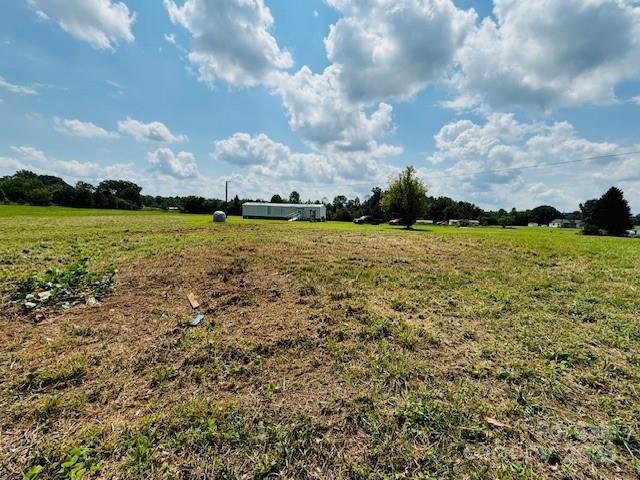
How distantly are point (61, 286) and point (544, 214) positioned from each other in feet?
494

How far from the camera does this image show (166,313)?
4.56 metres

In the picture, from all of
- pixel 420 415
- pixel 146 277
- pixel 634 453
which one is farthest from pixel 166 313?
pixel 634 453

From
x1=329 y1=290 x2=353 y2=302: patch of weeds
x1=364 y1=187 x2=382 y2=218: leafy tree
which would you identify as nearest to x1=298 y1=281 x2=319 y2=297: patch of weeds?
x1=329 y1=290 x2=353 y2=302: patch of weeds

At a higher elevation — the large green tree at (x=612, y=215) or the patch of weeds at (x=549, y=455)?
the large green tree at (x=612, y=215)

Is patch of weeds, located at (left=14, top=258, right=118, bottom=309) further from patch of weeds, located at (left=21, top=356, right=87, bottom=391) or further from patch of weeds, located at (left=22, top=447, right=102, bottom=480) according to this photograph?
patch of weeds, located at (left=22, top=447, right=102, bottom=480)

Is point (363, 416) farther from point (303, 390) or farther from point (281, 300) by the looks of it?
point (281, 300)

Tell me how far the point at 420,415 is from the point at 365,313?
7.04ft

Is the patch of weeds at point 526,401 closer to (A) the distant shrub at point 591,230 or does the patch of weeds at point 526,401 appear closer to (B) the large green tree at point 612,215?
(A) the distant shrub at point 591,230

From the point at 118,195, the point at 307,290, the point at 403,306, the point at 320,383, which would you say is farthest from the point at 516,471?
the point at 118,195

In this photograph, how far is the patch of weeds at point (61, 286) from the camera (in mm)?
4664

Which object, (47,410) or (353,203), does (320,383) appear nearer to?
→ (47,410)

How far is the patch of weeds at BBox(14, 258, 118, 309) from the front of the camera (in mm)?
4664

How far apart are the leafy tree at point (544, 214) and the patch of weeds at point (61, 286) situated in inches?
5510

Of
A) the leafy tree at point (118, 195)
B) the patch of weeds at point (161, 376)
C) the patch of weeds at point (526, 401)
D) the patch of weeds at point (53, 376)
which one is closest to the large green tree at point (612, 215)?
the patch of weeds at point (526, 401)
